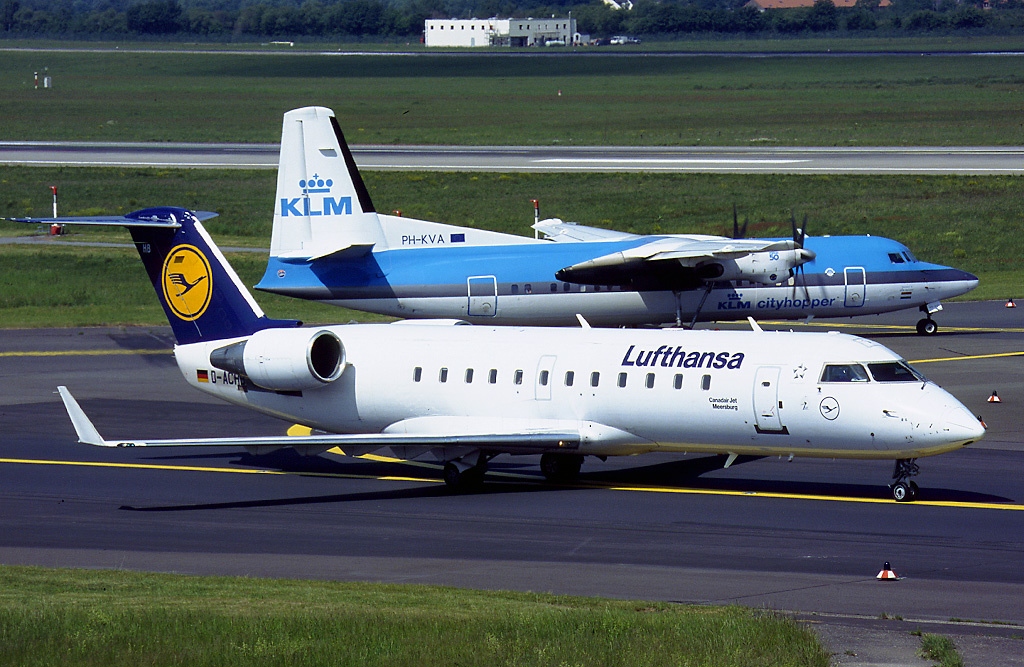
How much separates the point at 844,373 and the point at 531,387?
5.81m

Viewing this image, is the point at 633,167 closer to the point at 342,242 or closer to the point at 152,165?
the point at 152,165

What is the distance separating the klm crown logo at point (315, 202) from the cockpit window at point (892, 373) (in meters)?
19.6

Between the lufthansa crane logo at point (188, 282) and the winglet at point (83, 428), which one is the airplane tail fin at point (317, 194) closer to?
the lufthansa crane logo at point (188, 282)

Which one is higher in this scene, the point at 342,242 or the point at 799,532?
the point at 342,242

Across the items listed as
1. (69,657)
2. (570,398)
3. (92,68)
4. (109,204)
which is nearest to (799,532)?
(570,398)

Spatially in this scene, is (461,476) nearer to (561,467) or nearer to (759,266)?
(561,467)

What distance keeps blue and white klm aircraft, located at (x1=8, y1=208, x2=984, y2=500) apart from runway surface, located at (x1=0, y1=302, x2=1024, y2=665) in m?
1.09

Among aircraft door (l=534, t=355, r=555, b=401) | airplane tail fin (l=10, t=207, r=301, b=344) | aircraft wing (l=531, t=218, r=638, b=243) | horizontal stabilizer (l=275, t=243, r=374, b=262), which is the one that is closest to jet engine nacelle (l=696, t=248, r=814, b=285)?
aircraft wing (l=531, t=218, r=638, b=243)

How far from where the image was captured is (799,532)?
76.2 feet

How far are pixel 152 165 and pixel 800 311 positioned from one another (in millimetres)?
57678

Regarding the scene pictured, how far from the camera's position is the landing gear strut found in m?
25.1

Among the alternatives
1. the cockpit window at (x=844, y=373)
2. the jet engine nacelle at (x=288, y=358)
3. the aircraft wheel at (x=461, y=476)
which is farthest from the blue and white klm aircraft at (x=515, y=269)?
the cockpit window at (x=844, y=373)

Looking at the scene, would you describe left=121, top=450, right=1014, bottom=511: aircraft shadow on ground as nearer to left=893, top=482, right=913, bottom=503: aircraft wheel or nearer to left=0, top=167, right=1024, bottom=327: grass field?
left=893, top=482, right=913, bottom=503: aircraft wheel

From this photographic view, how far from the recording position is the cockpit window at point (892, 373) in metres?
24.8
